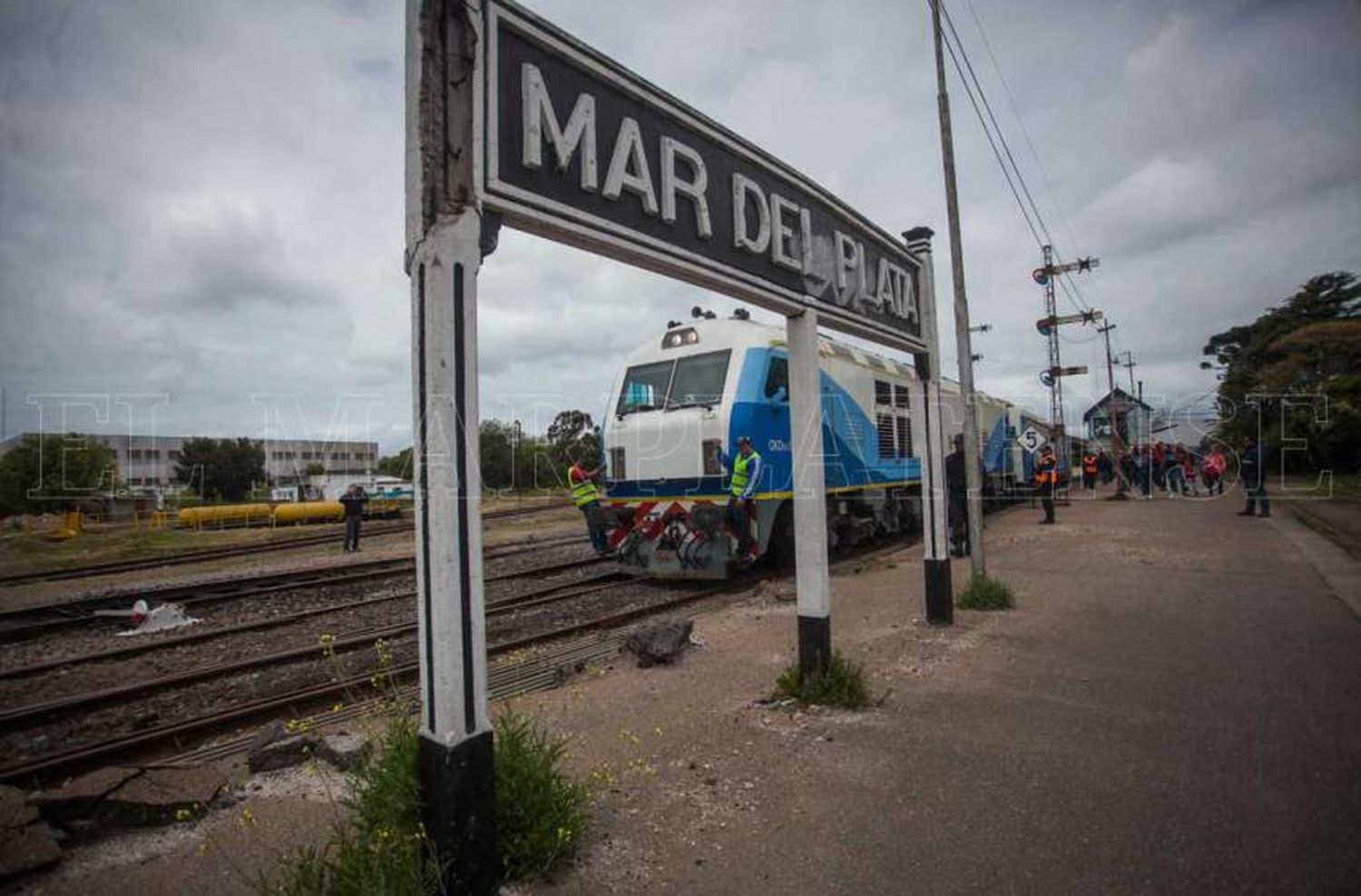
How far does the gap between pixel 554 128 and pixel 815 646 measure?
3471 millimetres

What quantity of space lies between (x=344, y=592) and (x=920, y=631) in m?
8.19

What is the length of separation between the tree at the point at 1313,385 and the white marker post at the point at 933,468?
19731 mm

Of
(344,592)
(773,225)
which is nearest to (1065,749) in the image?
(773,225)

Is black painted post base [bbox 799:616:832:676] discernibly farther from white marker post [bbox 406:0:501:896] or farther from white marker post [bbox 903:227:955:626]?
white marker post [bbox 406:0:501:896]

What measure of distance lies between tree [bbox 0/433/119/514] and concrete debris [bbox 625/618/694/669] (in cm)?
3997

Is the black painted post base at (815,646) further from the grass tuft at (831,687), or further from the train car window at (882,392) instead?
Result: the train car window at (882,392)

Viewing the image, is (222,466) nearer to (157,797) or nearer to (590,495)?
(590,495)

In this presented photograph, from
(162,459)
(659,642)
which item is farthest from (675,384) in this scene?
(162,459)

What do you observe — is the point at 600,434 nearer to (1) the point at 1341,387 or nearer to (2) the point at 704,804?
(2) the point at 704,804

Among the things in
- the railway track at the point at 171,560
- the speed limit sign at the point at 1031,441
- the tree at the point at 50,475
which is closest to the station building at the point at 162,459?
the tree at the point at 50,475

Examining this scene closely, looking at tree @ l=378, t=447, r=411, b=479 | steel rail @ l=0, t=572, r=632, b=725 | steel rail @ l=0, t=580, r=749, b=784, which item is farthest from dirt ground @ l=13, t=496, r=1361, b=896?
tree @ l=378, t=447, r=411, b=479

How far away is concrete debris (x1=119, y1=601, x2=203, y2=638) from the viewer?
312 inches

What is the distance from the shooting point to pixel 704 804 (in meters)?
3.18

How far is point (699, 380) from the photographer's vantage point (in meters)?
8.88
